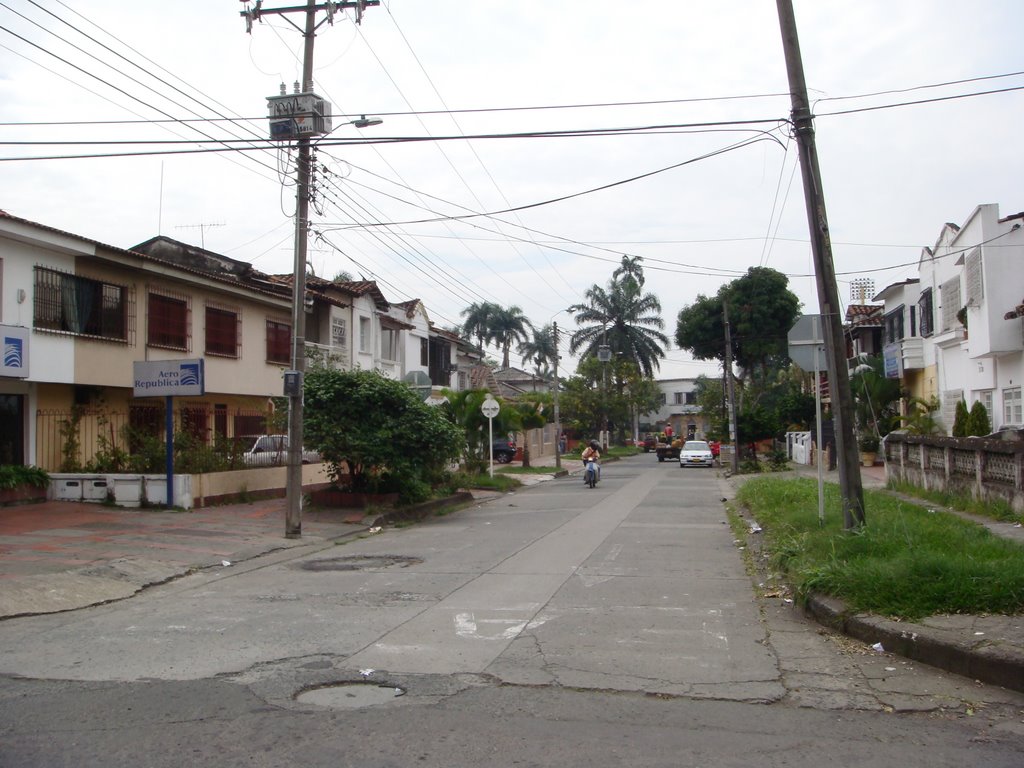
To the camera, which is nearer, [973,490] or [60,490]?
[973,490]

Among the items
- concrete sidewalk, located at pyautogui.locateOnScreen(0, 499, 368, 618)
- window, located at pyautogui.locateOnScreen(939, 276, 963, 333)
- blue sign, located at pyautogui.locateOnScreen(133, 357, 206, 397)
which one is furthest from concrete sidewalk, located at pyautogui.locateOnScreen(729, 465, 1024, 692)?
window, located at pyautogui.locateOnScreen(939, 276, 963, 333)

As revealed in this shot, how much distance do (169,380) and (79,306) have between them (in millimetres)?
4320

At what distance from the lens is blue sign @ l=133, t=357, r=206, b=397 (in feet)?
59.8

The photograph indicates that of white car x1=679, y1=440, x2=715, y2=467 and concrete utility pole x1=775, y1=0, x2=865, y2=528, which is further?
white car x1=679, y1=440, x2=715, y2=467

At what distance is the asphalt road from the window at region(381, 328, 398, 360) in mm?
26893

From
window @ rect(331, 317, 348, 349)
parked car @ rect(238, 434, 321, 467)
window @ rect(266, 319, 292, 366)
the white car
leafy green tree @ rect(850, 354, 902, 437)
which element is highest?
window @ rect(331, 317, 348, 349)

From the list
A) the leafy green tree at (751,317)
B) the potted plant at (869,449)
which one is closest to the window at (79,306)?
the potted plant at (869,449)

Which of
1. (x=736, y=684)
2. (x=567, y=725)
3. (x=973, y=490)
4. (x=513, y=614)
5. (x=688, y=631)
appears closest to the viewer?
(x=567, y=725)

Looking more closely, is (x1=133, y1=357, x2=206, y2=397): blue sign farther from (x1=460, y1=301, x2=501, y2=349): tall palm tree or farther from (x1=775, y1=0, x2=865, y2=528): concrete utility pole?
(x1=460, y1=301, x2=501, y2=349): tall palm tree

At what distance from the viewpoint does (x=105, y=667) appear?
726 centimetres

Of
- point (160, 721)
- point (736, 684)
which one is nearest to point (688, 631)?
point (736, 684)

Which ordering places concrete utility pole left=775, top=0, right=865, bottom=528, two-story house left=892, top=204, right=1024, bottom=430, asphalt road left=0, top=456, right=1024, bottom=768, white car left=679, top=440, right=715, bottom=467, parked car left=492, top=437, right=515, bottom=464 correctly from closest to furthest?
asphalt road left=0, top=456, right=1024, bottom=768, concrete utility pole left=775, top=0, right=865, bottom=528, two-story house left=892, top=204, right=1024, bottom=430, parked car left=492, top=437, right=515, bottom=464, white car left=679, top=440, right=715, bottom=467

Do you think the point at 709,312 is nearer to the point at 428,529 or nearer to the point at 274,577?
the point at 428,529

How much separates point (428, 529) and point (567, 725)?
12973 millimetres
